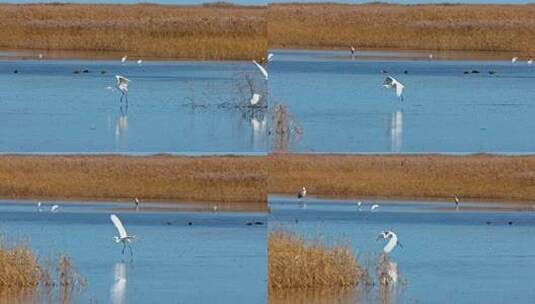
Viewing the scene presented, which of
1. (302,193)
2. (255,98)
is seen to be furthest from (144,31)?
(255,98)

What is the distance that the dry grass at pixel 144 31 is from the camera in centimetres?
2169

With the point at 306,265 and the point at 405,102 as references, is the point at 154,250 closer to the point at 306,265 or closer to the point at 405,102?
the point at 405,102

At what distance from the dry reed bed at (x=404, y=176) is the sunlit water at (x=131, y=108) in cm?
288

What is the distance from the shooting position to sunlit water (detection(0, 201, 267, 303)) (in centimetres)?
1588

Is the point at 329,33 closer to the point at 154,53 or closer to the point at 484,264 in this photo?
the point at 154,53

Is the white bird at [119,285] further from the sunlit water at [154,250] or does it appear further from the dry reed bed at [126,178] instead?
the dry reed bed at [126,178]

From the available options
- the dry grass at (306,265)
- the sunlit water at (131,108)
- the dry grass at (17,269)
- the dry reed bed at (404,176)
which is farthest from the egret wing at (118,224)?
the dry reed bed at (404,176)

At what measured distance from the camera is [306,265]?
1455 cm

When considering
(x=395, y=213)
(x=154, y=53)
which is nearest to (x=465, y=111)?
(x=395, y=213)

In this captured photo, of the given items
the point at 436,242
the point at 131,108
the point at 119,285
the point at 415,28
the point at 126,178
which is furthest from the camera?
the point at 415,28

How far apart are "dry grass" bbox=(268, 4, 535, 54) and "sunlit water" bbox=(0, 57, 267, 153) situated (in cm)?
460

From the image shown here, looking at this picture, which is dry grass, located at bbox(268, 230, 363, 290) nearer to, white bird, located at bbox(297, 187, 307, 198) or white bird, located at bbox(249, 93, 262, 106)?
white bird, located at bbox(249, 93, 262, 106)

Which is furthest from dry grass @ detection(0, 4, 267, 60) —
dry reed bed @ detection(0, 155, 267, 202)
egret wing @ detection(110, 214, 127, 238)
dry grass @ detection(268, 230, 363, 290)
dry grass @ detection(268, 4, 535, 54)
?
dry grass @ detection(268, 230, 363, 290)

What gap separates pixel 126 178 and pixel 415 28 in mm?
4403
